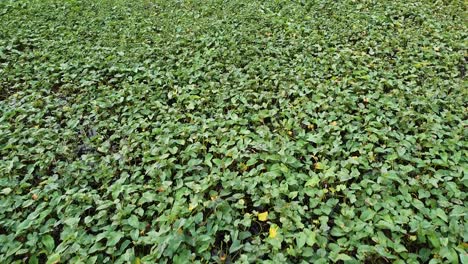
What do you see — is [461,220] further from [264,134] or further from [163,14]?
[163,14]

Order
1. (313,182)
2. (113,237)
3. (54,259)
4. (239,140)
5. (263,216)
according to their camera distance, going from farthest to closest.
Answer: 1. (239,140)
2. (313,182)
3. (263,216)
4. (113,237)
5. (54,259)

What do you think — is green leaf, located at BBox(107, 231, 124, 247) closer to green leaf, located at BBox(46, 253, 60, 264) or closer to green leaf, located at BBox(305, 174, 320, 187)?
green leaf, located at BBox(46, 253, 60, 264)

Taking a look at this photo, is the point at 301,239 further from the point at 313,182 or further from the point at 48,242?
A: the point at 48,242

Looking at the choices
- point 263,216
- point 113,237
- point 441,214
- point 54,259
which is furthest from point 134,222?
point 441,214

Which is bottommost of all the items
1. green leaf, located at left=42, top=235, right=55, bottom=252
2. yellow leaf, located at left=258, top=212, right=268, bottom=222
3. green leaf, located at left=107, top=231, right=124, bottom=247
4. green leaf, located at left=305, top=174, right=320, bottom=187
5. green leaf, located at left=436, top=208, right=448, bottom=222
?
green leaf, located at left=42, top=235, right=55, bottom=252

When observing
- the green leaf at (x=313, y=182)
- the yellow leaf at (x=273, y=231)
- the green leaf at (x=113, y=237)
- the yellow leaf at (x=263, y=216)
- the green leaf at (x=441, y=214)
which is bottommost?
the yellow leaf at (x=263, y=216)

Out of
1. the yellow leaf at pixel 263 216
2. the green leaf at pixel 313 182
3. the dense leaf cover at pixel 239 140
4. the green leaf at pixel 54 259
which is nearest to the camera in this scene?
the green leaf at pixel 54 259

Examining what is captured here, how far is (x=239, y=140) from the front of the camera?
105 inches

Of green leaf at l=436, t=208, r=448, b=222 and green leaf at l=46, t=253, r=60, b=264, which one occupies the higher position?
green leaf at l=436, t=208, r=448, b=222

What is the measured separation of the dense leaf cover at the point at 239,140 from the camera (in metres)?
1.99

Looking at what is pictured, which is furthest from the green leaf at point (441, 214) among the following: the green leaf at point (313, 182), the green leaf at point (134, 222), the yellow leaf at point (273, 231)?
the green leaf at point (134, 222)

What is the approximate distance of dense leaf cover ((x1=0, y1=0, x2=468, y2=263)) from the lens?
199 centimetres

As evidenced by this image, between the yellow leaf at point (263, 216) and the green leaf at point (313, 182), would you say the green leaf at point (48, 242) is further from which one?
the green leaf at point (313, 182)

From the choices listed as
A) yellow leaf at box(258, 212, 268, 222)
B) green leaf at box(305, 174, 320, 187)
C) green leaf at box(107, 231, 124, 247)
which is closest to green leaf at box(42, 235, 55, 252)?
green leaf at box(107, 231, 124, 247)
